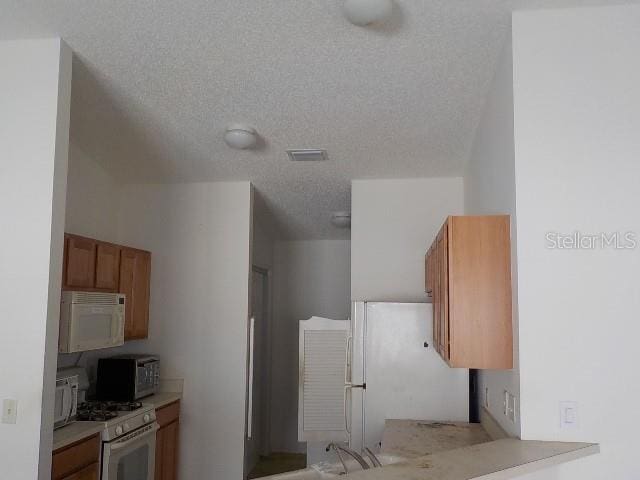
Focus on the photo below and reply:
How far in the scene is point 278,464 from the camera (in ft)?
19.8

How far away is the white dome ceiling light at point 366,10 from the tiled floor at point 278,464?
15.0ft

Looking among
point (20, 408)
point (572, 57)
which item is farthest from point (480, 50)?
point (20, 408)

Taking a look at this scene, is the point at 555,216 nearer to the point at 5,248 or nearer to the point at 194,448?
the point at 5,248

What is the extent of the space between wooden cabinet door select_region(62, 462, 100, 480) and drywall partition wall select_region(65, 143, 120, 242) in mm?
1621

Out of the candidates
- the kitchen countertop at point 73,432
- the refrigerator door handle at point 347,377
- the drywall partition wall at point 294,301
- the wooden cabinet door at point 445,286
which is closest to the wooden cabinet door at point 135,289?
the kitchen countertop at point 73,432

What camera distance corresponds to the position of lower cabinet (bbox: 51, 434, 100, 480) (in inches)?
118

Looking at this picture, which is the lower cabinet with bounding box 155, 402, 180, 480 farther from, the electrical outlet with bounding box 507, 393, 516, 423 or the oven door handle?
the electrical outlet with bounding box 507, 393, 516, 423

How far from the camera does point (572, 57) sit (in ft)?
8.05

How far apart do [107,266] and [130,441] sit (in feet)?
3.96

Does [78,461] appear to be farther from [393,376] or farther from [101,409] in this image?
[393,376]

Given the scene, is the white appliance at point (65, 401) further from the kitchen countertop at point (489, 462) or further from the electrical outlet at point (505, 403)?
the electrical outlet at point (505, 403)

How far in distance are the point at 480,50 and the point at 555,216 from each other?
918mm

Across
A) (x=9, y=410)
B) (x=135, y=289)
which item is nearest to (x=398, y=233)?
(x=135, y=289)

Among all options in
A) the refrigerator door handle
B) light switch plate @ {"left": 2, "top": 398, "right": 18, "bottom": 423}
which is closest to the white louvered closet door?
the refrigerator door handle
